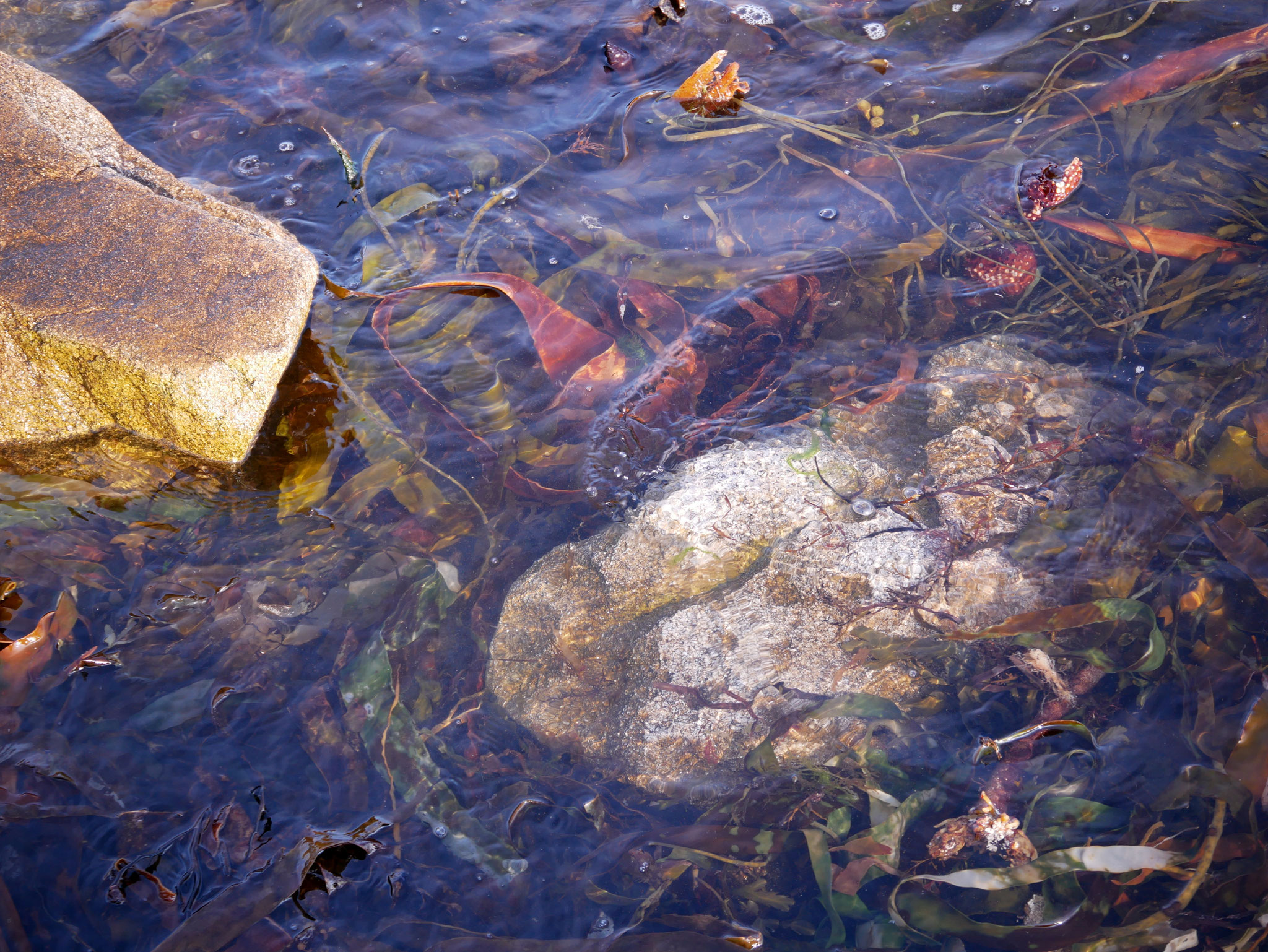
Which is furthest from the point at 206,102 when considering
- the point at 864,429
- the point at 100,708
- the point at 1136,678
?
the point at 1136,678

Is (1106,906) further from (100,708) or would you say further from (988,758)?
(100,708)

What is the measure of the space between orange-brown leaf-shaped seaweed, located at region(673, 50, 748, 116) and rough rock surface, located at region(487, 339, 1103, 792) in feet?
5.71

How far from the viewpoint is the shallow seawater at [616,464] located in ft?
6.17

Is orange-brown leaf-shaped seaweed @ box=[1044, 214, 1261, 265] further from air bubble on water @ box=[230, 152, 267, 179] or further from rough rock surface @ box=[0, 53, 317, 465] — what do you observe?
air bubble on water @ box=[230, 152, 267, 179]

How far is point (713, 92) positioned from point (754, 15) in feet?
2.29

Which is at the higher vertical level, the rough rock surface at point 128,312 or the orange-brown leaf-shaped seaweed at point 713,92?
the orange-brown leaf-shaped seaweed at point 713,92

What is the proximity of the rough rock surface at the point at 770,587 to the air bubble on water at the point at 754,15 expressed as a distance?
2285 mm

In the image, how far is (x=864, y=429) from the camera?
8.17 ft

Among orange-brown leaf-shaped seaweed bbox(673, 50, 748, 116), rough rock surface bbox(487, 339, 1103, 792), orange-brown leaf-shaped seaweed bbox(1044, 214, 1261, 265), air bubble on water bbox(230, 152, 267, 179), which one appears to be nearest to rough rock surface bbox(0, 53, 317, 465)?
air bubble on water bbox(230, 152, 267, 179)

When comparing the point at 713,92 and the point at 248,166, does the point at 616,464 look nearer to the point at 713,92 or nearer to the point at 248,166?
the point at 713,92

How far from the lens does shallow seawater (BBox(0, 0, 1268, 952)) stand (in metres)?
1.88

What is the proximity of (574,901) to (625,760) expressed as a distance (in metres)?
0.38

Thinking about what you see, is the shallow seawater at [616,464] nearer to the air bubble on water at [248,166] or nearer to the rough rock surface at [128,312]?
the air bubble on water at [248,166]

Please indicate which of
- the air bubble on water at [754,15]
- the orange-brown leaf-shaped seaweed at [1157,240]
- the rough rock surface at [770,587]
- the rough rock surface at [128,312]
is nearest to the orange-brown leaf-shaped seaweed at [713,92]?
the air bubble on water at [754,15]
